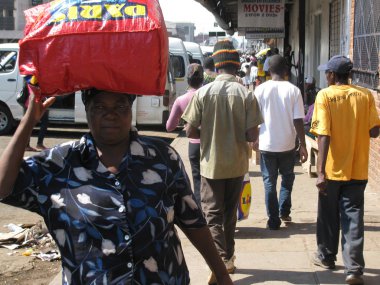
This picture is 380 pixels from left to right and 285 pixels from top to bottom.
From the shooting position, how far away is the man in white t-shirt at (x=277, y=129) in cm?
625

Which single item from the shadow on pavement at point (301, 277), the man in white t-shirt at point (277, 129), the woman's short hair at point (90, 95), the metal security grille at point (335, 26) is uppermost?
the metal security grille at point (335, 26)

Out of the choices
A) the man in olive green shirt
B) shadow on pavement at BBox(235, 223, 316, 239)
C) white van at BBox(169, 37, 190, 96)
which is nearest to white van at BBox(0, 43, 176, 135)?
white van at BBox(169, 37, 190, 96)

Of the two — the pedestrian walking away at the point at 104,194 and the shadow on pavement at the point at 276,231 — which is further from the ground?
the pedestrian walking away at the point at 104,194

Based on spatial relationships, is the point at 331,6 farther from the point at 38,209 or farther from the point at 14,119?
the point at 38,209

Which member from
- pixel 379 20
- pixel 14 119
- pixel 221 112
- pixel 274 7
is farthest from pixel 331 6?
pixel 221 112

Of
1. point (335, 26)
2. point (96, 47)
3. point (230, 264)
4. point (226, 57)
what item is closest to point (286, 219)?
point (230, 264)

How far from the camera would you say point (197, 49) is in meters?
22.2

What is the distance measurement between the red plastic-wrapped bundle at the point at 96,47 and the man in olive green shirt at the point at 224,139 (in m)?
2.76

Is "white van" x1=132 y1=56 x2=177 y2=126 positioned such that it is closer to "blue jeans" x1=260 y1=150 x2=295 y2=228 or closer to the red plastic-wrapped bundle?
"blue jeans" x1=260 y1=150 x2=295 y2=228

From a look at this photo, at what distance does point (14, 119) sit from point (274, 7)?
7494 mm

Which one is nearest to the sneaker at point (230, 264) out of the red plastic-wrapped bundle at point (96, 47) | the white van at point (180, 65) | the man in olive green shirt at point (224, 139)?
the man in olive green shirt at point (224, 139)

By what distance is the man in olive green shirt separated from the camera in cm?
499

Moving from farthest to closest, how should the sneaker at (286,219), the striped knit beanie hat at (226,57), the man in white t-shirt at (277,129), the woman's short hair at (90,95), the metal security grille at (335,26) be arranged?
1. the metal security grille at (335,26)
2. the sneaker at (286,219)
3. the man in white t-shirt at (277,129)
4. the striped knit beanie hat at (226,57)
5. the woman's short hair at (90,95)

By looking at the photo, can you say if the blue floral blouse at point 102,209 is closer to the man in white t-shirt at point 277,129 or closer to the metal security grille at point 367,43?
the man in white t-shirt at point 277,129
